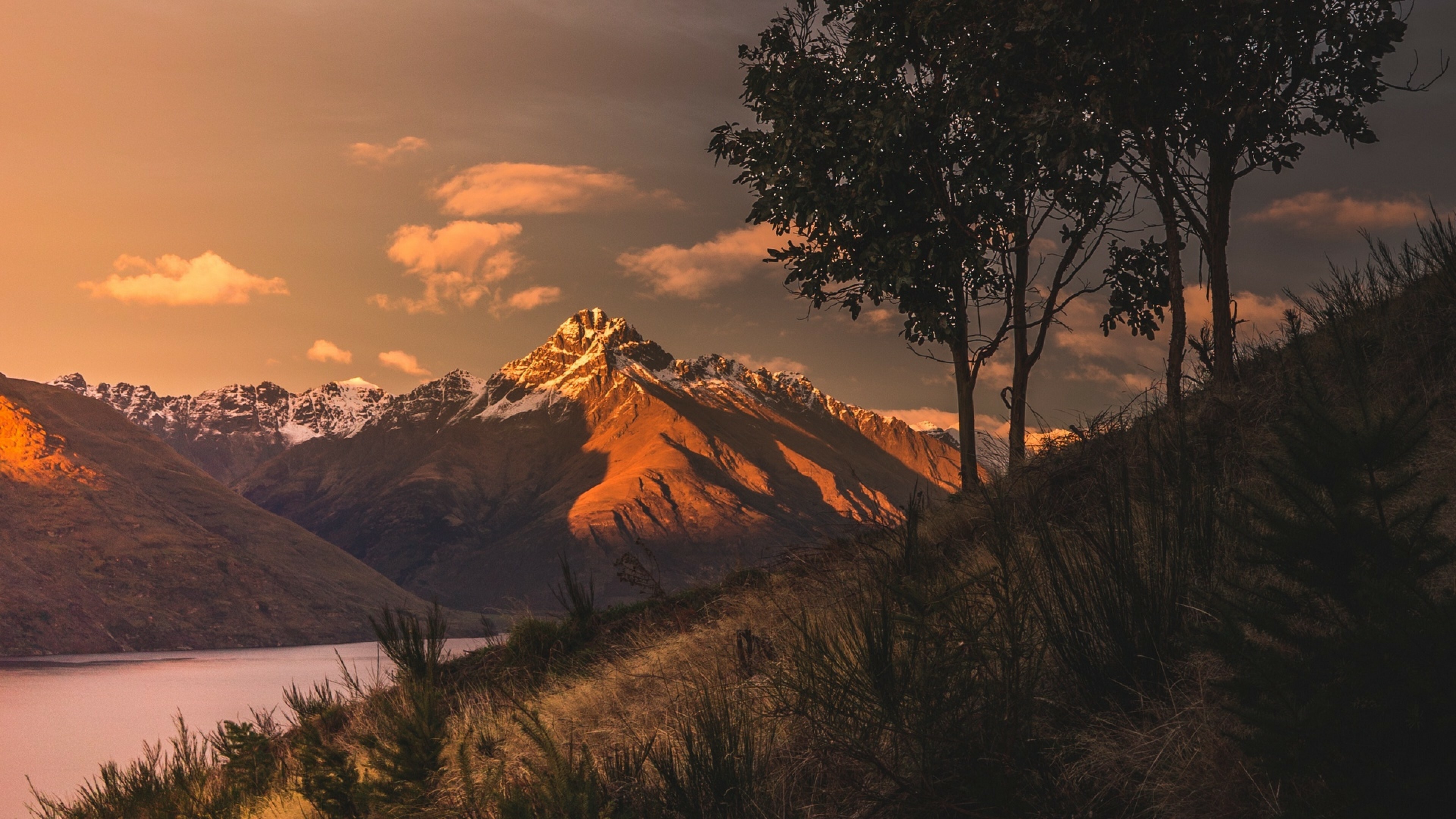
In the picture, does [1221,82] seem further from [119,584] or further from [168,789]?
[119,584]

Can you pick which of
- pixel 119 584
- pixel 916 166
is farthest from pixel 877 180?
pixel 119 584

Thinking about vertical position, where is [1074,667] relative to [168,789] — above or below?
above

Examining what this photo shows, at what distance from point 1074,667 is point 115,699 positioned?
338 ft

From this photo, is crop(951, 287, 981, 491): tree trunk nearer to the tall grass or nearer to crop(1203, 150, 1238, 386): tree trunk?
crop(1203, 150, 1238, 386): tree trunk

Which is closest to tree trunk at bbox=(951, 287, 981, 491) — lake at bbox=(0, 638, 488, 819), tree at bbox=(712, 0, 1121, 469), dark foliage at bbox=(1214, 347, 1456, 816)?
tree at bbox=(712, 0, 1121, 469)

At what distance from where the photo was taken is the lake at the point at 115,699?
46062mm

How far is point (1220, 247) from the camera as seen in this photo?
1182 cm

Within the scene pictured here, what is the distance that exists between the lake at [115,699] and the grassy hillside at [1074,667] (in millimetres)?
3454

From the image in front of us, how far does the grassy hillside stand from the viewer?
269 cm

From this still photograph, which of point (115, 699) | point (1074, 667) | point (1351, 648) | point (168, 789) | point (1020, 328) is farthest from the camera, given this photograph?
point (115, 699)

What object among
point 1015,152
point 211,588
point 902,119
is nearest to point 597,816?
point 902,119

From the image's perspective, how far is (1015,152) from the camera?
1508 centimetres

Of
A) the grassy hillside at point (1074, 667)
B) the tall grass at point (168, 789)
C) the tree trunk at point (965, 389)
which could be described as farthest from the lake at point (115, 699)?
the tree trunk at point (965, 389)

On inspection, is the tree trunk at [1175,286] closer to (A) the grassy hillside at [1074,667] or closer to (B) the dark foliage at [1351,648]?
(A) the grassy hillside at [1074,667]
